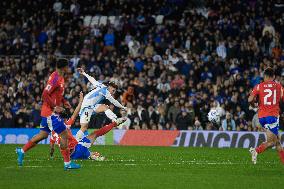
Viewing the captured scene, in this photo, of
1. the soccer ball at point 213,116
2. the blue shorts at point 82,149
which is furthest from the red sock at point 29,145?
the soccer ball at point 213,116

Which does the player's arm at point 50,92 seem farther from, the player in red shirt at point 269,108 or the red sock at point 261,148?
the red sock at point 261,148

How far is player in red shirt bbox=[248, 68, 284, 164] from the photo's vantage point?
62.9 ft

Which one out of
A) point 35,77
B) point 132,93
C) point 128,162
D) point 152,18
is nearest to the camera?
point 128,162

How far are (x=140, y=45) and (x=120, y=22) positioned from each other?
97.9 inches

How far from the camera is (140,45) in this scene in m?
36.7

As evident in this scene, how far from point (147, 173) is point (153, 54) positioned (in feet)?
62.6

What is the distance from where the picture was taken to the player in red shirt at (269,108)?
19.2 meters

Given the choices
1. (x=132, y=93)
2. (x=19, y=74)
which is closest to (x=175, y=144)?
(x=132, y=93)

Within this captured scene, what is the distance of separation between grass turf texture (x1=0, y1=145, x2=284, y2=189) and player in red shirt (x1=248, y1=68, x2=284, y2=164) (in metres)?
0.61

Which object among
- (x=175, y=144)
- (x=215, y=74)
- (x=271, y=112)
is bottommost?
(x=175, y=144)

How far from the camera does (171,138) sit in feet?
103

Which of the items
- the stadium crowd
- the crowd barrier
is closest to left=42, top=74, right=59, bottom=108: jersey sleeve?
the crowd barrier

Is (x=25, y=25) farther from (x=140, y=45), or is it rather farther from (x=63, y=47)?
(x=140, y=45)

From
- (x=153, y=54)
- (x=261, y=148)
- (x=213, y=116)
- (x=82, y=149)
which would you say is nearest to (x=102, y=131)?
(x=82, y=149)
